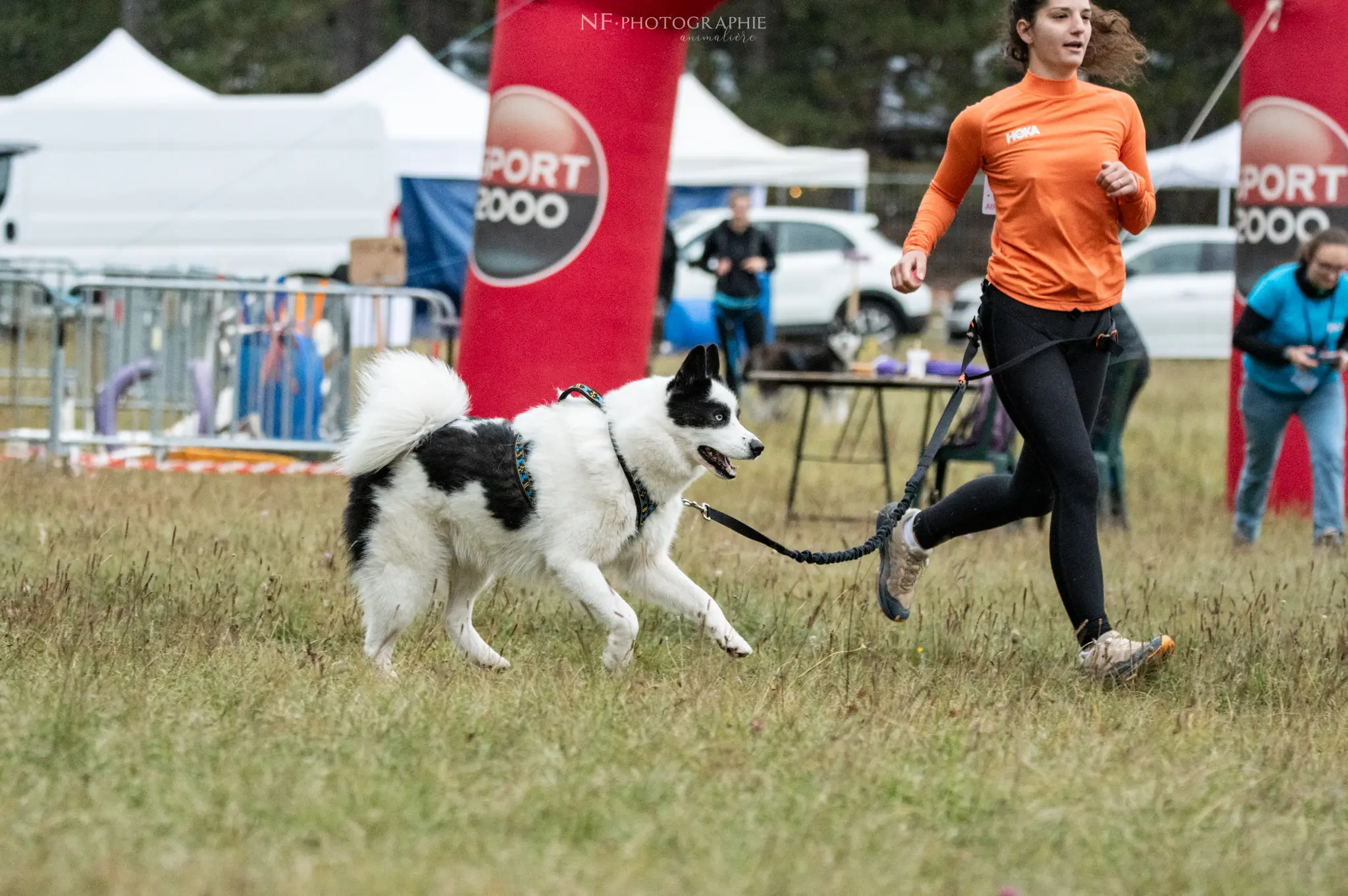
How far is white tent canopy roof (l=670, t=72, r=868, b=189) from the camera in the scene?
20.0 meters

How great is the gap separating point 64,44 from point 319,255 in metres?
14.0

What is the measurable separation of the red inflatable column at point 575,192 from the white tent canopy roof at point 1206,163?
14912mm

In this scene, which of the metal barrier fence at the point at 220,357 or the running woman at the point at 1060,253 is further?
the metal barrier fence at the point at 220,357

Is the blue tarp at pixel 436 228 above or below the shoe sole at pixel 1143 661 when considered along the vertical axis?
above

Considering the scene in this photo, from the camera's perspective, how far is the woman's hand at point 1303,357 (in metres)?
7.32

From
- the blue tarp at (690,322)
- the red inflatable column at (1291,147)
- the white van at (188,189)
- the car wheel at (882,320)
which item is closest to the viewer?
the red inflatable column at (1291,147)

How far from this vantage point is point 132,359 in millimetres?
10359

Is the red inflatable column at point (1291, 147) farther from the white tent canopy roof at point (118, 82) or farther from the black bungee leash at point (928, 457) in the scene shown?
Answer: the white tent canopy roof at point (118, 82)

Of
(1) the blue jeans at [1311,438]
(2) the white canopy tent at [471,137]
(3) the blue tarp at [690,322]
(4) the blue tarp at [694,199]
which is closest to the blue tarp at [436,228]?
(2) the white canopy tent at [471,137]

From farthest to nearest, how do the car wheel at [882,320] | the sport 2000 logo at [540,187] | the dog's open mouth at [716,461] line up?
the car wheel at [882,320], the sport 2000 logo at [540,187], the dog's open mouth at [716,461]

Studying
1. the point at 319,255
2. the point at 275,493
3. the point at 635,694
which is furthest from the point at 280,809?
the point at 319,255

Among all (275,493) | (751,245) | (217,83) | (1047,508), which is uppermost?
(217,83)

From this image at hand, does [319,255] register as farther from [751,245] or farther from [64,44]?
[64,44]

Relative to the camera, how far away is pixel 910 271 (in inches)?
180
